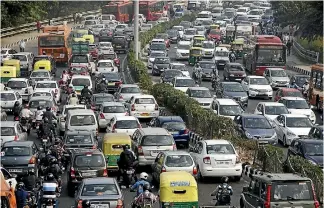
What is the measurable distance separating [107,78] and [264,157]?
24.1 m

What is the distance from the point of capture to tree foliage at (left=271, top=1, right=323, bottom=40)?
251 ft

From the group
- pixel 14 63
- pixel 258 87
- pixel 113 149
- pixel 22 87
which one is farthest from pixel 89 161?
pixel 14 63

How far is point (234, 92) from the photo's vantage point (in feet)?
159

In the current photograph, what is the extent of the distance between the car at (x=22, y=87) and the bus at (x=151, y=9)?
6483cm

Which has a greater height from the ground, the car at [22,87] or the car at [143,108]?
the car at [143,108]

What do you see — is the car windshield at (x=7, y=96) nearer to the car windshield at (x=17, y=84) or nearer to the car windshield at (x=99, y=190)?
the car windshield at (x=17, y=84)

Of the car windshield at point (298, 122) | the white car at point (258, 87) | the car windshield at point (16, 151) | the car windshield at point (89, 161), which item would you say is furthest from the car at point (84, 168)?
the white car at point (258, 87)

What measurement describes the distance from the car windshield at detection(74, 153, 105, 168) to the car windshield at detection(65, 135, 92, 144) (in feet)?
12.7

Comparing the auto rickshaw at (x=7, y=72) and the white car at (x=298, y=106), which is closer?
the white car at (x=298, y=106)

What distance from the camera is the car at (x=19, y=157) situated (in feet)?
92.8

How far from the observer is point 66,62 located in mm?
69062

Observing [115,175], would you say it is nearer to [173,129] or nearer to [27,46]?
[173,129]

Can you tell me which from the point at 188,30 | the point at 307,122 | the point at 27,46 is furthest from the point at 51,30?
the point at 307,122

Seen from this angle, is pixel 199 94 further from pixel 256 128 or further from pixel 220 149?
pixel 220 149
